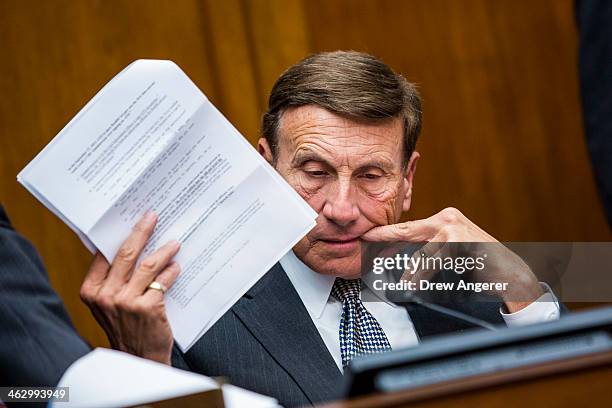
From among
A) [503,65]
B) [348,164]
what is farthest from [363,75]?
[503,65]

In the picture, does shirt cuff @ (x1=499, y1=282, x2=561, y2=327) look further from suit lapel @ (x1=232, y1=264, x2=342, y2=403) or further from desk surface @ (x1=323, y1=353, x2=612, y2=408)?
desk surface @ (x1=323, y1=353, x2=612, y2=408)

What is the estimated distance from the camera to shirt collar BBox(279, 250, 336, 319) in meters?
2.20

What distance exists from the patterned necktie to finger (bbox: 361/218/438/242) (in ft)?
0.45

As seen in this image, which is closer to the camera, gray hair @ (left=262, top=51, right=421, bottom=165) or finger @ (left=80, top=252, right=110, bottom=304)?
finger @ (left=80, top=252, right=110, bottom=304)

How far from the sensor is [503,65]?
3494 mm

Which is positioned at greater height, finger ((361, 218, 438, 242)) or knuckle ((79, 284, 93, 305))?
knuckle ((79, 284, 93, 305))

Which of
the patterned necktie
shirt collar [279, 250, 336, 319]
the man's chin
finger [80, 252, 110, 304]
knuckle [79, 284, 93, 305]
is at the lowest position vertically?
the patterned necktie

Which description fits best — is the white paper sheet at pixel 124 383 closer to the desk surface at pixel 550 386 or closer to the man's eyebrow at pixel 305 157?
the desk surface at pixel 550 386

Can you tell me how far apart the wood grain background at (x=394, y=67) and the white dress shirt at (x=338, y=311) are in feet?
3.36

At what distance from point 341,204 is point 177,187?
1.46 feet

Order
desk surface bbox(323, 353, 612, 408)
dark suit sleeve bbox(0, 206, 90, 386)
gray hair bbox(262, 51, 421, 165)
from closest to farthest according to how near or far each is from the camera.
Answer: desk surface bbox(323, 353, 612, 408) < dark suit sleeve bbox(0, 206, 90, 386) < gray hair bbox(262, 51, 421, 165)

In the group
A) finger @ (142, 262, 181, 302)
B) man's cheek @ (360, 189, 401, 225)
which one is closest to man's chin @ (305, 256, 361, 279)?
man's cheek @ (360, 189, 401, 225)

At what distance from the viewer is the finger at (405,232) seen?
2.09 meters

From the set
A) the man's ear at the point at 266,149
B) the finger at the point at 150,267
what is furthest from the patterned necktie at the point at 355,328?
the finger at the point at 150,267
